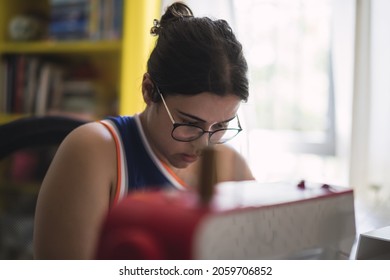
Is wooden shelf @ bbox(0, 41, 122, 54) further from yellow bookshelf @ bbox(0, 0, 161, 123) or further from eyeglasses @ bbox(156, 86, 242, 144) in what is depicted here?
eyeglasses @ bbox(156, 86, 242, 144)

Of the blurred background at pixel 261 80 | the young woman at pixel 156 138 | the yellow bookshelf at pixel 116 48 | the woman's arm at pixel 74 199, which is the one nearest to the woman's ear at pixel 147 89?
the young woman at pixel 156 138

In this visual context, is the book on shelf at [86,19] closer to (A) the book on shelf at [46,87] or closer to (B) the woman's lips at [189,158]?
(A) the book on shelf at [46,87]

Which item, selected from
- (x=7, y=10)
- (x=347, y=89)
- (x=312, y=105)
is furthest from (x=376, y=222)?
(x=7, y=10)

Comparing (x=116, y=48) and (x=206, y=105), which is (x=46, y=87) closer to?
(x=116, y=48)

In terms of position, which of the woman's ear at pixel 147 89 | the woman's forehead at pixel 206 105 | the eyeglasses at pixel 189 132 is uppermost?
the woman's ear at pixel 147 89

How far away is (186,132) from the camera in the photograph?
0.70 metres

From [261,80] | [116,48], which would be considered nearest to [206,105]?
[261,80]

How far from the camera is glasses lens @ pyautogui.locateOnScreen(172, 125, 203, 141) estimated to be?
27.3 inches

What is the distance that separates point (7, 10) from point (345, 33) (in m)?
1.34

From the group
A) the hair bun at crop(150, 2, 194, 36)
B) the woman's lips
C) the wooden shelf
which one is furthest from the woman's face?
the wooden shelf

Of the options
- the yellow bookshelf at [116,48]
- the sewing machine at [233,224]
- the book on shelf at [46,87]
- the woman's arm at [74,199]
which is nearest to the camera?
the sewing machine at [233,224]

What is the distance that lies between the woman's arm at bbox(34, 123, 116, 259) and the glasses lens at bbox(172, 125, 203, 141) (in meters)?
0.11

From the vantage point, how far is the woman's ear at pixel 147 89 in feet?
A: 2.43

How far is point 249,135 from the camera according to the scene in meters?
1.31
